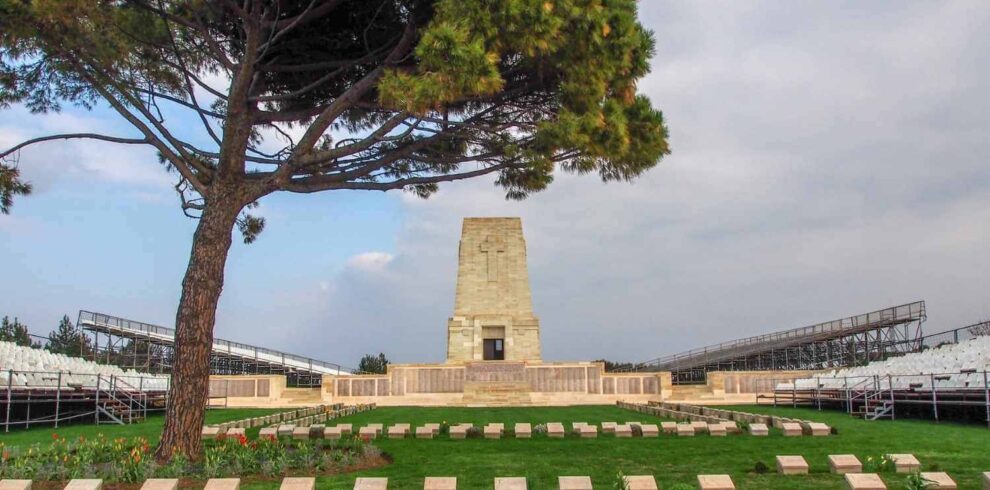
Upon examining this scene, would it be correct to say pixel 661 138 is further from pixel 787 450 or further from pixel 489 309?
pixel 489 309

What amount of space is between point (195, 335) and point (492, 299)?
26401 mm

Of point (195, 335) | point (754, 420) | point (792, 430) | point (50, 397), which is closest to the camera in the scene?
point (195, 335)

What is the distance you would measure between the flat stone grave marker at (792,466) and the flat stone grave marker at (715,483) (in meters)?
1.95

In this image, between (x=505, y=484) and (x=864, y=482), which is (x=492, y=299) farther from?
(x=864, y=482)

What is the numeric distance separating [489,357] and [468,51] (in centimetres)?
2813

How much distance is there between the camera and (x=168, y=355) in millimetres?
41812

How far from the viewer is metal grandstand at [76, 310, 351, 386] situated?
113 ft

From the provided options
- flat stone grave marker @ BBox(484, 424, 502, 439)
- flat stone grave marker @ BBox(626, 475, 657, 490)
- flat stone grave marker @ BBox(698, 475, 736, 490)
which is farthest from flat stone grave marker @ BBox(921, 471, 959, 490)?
flat stone grave marker @ BBox(484, 424, 502, 439)

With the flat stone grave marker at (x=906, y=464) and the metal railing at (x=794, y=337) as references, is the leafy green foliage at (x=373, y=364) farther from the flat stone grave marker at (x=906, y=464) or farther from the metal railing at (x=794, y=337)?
the flat stone grave marker at (x=906, y=464)

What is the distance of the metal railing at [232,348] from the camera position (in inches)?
1341

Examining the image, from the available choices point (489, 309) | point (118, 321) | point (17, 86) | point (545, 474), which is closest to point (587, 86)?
point (545, 474)

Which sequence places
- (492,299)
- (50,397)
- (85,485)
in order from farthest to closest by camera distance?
(492,299), (50,397), (85,485)

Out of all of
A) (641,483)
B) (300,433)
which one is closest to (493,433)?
(300,433)

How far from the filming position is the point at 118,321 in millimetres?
34375
